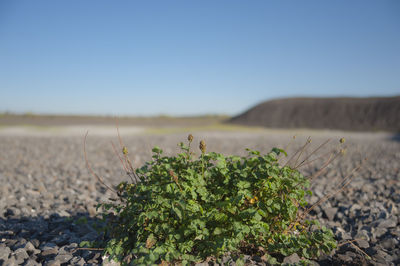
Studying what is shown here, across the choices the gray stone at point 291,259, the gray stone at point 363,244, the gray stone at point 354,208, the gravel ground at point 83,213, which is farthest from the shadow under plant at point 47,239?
the gray stone at point 354,208

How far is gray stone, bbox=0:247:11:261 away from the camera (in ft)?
7.87

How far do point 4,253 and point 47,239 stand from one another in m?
0.55

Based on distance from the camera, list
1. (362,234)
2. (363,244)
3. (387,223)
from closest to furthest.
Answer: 1. (363,244)
2. (362,234)
3. (387,223)

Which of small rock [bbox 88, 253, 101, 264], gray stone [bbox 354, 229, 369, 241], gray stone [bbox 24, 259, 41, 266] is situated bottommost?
gray stone [bbox 354, 229, 369, 241]

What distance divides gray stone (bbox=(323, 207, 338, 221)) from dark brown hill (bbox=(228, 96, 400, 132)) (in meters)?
36.5

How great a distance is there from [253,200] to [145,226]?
925 millimetres

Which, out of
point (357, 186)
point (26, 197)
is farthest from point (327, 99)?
point (26, 197)

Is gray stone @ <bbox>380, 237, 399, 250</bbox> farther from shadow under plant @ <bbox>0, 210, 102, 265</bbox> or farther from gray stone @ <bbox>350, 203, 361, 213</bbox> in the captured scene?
shadow under plant @ <bbox>0, 210, 102, 265</bbox>

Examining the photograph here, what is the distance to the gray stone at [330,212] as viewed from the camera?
3.84 meters

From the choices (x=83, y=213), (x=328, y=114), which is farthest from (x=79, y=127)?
(x=328, y=114)

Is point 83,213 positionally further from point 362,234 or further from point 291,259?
point 362,234

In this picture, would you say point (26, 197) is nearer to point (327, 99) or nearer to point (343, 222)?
point (343, 222)

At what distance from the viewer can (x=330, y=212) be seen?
154 inches

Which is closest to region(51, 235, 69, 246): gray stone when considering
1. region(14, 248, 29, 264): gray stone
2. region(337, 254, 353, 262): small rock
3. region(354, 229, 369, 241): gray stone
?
region(14, 248, 29, 264): gray stone
